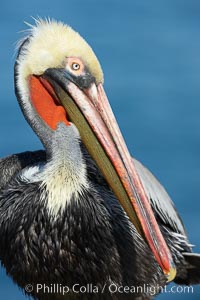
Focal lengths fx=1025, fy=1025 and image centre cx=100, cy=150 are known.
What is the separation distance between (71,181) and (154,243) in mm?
478

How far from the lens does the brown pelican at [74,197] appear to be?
14.4ft

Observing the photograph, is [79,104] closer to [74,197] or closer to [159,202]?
[74,197]

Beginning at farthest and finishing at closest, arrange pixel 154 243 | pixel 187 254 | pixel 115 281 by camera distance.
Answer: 1. pixel 187 254
2. pixel 115 281
3. pixel 154 243

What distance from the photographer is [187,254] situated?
16.6 feet

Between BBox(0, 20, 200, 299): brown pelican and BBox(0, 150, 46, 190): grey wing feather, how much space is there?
0.32 m

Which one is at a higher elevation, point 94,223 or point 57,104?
point 57,104

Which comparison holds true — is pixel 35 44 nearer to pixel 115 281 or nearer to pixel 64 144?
pixel 64 144

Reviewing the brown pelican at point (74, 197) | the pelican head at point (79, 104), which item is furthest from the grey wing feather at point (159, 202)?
the pelican head at point (79, 104)

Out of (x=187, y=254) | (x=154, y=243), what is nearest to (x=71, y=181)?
(x=154, y=243)

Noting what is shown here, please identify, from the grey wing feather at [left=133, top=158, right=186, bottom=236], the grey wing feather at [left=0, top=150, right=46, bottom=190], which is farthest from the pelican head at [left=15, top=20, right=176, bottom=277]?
the grey wing feather at [left=0, top=150, right=46, bottom=190]

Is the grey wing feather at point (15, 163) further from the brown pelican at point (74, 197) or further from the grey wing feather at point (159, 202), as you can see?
the grey wing feather at point (159, 202)

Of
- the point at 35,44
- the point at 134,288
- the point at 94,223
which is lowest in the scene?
the point at 134,288

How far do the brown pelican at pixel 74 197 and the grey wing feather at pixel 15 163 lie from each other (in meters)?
0.32

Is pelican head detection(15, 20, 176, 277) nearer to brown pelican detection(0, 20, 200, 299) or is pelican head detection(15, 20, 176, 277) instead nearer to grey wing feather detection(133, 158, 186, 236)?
brown pelican detection(0, 20, 200, 299)
